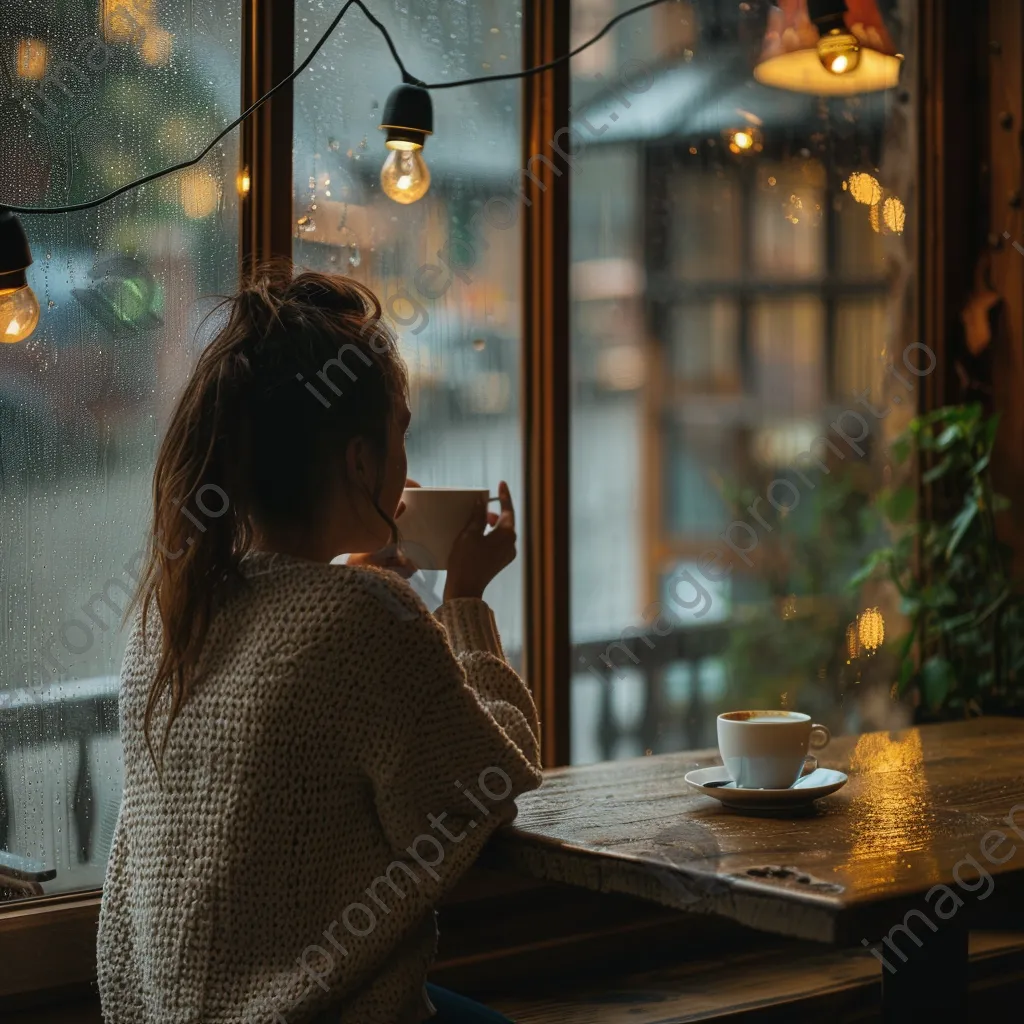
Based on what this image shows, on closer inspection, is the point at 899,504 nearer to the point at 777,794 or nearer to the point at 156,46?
the point at 777,794

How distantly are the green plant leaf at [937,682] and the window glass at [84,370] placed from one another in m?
1.72

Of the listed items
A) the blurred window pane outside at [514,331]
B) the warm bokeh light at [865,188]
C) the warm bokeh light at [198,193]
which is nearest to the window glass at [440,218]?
the blurred window pane outside at [514,331]

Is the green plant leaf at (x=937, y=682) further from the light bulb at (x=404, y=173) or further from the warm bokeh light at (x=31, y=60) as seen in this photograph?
the warm bokeh light at (x=31, y=60)

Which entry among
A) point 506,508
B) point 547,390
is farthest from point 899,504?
point 506,508

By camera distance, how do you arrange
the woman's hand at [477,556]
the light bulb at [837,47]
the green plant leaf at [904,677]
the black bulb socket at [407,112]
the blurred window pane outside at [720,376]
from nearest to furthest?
the woman's hand at [477,556] → the black bulb socket at [407,112] → the light bulb at [837,47] → the blurred window pane outside at [720,376] → the green plant leaf at [904,677]

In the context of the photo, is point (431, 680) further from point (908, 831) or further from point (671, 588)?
point (671, 588)

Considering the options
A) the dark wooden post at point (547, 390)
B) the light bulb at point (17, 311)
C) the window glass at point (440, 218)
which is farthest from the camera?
the dark wooden post at point (547, 390)

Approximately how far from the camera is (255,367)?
4.36 feet

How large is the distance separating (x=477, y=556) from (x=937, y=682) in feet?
5.42

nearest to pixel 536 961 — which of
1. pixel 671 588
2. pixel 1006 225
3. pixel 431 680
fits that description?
pixel 671 588

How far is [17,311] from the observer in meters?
1.71

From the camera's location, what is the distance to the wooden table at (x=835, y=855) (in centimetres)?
115

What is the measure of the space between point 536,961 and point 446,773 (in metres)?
1.20

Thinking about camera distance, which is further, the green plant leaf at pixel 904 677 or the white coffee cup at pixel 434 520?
the green plant leaf at pixel 904 677
